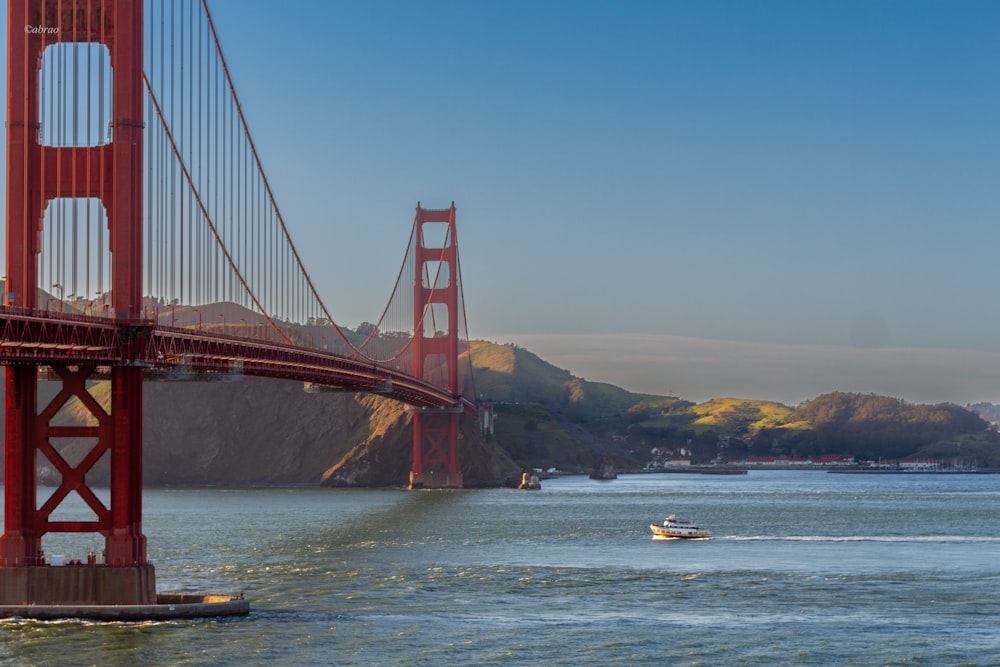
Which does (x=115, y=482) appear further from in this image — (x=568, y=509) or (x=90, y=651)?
(x=568, y=509)

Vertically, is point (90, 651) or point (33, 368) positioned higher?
point (33, 368)

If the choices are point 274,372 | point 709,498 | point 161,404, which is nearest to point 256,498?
point 709,498

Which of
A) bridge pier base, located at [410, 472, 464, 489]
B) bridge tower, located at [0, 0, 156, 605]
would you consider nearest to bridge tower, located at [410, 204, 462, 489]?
bridge pier base, located at [410, 472, 464, 489]

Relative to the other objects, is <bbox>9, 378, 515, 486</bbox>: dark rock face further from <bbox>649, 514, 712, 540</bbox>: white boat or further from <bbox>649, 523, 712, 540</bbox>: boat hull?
<bbox>649, 523, 712, 540</bbox>: boat hull

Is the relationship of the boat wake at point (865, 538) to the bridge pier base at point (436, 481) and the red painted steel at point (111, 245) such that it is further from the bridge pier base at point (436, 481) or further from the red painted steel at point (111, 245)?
the bridge pier base at point (436, 481)

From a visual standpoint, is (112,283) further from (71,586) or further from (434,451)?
(434,451)

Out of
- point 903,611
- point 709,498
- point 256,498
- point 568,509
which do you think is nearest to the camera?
point 903,611

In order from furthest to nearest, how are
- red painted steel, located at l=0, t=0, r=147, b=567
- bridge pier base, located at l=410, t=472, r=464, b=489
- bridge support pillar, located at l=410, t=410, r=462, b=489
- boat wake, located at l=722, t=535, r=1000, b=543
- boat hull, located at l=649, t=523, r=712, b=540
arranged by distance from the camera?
bridge pier base, located at l=410, t=472, r=464, b=489 → bridge support pillar, located at l=410, t=410, r=462, b=489 → boat hull, located at l=649, t=523, r=712, b=540 → boat wake, located at l=722, t=535, r=1000, b=543 → red painted steel, located at l=0, t=0, r=147, b=567
